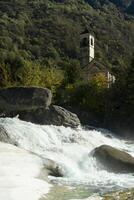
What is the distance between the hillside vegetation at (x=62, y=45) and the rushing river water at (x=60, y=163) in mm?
18628

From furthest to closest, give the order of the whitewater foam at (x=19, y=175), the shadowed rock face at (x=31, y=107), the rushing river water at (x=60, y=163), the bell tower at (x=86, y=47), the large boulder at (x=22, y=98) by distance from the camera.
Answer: the bell tower at (x=86, y=47) → the large boulder at (x=22, y=98) → the shadowed rock face at (x=31, y=107) → the rushing river water at (x=60, y=163) → the whitewater foam at (x=19, y=175)

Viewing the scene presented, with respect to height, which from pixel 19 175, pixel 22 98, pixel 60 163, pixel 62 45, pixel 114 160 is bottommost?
pixel 19 175

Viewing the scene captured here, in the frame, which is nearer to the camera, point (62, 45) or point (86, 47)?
Result: point (86, 47)

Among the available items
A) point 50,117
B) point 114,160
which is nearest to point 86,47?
point 50,117

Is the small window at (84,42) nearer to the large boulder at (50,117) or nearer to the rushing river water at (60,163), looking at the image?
the large boulder at (50,117)

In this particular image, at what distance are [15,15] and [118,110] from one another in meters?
122

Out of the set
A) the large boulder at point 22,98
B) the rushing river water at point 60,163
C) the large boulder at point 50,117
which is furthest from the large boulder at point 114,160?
the large boulder at point 22,98

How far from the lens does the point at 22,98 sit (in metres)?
42.3

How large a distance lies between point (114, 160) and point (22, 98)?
1584cm

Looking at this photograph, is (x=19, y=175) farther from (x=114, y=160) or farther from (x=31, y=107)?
(x=31, y=107)

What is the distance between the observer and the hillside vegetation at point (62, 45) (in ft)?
200

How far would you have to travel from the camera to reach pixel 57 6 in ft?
606

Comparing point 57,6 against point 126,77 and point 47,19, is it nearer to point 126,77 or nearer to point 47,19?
point 47,19

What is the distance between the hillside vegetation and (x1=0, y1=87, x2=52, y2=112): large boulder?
15.6 m
